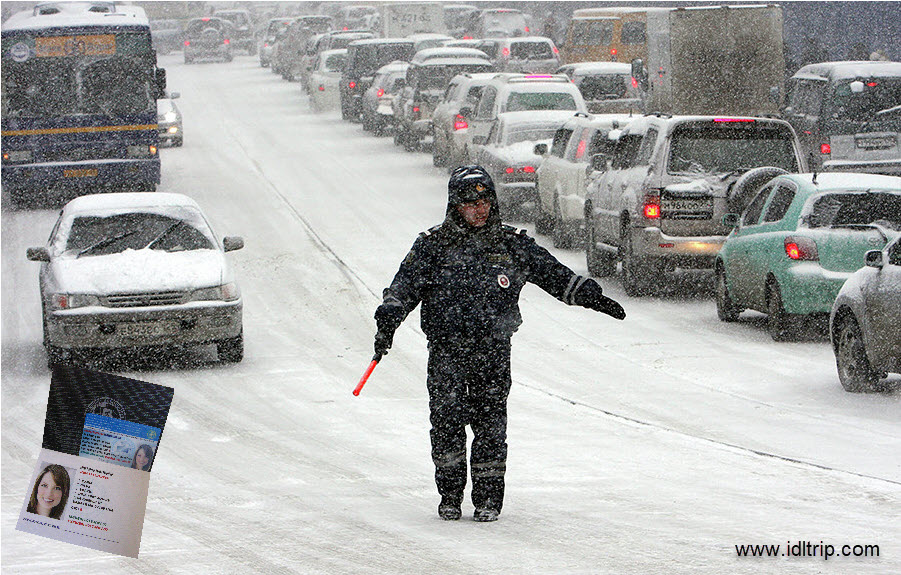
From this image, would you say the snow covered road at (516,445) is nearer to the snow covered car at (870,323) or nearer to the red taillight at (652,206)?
the snow covered car at (870,323)

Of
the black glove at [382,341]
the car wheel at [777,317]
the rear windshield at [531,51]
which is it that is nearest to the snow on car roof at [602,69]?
the rear windshield at [531,51]

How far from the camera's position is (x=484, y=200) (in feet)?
24.0

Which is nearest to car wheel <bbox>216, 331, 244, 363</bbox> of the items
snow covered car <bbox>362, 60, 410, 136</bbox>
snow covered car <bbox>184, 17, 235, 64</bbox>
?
snow covered car <bbox>362, 60, 410, 136</bbox>

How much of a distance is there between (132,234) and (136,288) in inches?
47.5

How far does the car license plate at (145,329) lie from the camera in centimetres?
1370

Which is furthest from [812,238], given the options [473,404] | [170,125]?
[170,125]

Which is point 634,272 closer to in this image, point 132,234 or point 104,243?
point 132,234

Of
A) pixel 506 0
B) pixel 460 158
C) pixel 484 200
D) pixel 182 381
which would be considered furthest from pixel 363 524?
pixel 506 0

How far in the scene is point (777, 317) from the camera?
48.2 feet

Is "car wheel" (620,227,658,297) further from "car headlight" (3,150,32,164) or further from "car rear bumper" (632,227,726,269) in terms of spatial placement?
"car headlight" (3,150,32,164)

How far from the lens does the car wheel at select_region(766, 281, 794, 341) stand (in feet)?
47.8

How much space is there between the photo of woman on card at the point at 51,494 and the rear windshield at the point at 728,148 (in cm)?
1271

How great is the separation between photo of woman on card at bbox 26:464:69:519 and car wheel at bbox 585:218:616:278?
568 inches

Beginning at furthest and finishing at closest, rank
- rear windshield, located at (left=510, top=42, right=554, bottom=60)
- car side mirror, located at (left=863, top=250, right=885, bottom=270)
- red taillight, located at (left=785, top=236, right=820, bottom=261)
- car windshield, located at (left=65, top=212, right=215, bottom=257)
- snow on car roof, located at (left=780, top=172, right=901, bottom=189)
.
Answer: rear windshield, located at (left=510, top=42, right=554, bottom=60)
car windshield, located at (left=65, top=212, right=215, bottom=257)
snow on car roof, located at (left=780, top=172, right=901, bottom=189)
red taillight, located at (left=785, top=236, right=820, bottom=261)
car side mirror, located at (left=863, top=250, right=885, bottom=270)
